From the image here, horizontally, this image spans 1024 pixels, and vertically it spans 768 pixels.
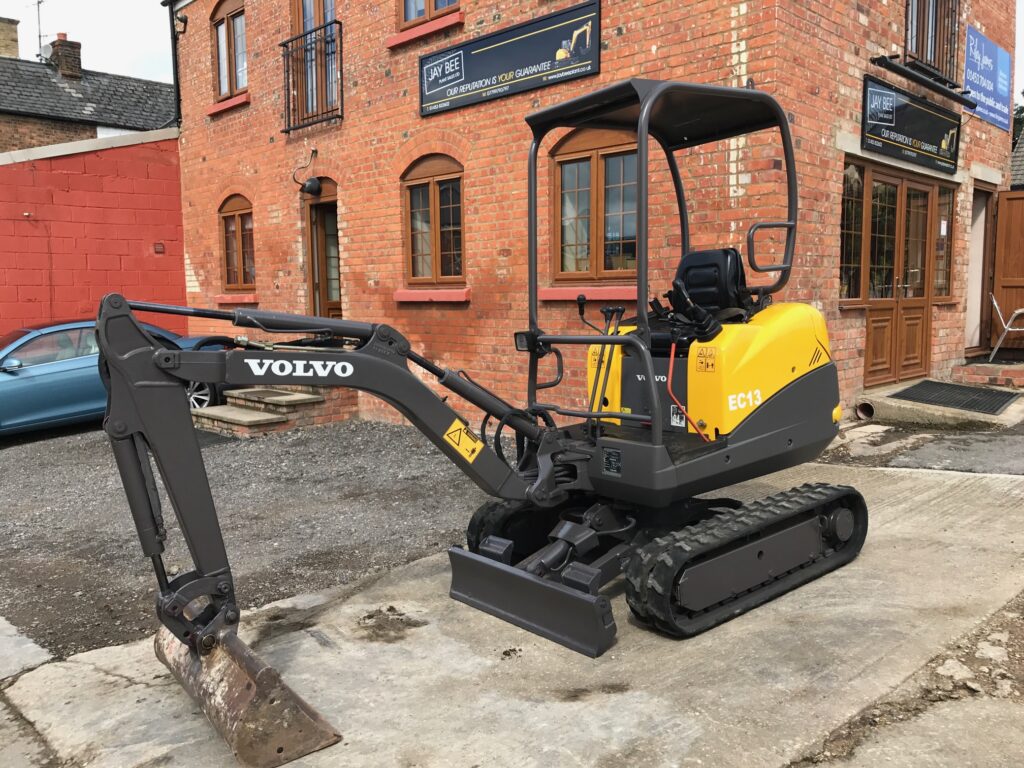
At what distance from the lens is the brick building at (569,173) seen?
22.5 ft

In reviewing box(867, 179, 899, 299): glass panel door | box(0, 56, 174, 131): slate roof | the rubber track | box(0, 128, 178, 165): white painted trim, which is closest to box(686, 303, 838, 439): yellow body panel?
the rubber track

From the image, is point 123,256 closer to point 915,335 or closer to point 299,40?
point 299,40

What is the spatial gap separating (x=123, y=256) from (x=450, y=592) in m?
11.0

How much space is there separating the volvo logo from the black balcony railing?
25.1 ft

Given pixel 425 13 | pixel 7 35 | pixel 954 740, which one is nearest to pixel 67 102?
pixel 7 35

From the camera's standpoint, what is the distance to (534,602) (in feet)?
12.2

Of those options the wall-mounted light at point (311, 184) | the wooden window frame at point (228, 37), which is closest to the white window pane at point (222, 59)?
the wooden window frame at point (228, 37)

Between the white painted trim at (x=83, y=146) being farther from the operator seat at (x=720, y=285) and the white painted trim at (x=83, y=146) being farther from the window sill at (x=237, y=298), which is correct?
the operator seat at (x=720, y=285)

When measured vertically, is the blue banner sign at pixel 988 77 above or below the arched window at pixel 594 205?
above

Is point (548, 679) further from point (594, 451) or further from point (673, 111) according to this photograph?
point (673, 111)

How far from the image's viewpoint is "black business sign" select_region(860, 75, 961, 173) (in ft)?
25.3

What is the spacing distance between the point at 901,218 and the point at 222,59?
9.59 metres

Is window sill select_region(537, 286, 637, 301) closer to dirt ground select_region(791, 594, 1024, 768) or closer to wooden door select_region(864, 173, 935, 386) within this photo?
wooden door select_region(864, 173, 935, 386)

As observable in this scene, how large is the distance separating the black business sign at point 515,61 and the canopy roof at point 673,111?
2.85 meters
